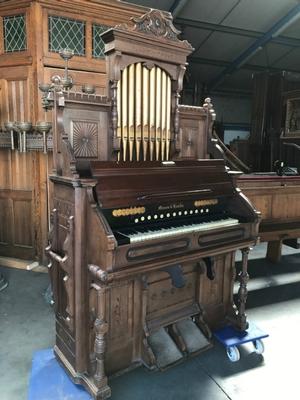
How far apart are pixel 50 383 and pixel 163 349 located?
0.84 meters

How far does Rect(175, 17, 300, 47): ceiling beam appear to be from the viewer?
7.67 metres

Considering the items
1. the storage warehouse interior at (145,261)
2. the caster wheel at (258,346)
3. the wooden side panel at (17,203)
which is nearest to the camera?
the storage warehouse interior at (145,261)

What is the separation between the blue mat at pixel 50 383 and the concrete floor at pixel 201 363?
9 centimetres

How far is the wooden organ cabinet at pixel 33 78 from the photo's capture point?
13.4ft

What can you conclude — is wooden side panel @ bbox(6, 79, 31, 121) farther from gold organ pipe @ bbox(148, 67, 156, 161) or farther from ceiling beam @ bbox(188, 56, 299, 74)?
ceiling beam @ bbox(188, 56, 299, 74)

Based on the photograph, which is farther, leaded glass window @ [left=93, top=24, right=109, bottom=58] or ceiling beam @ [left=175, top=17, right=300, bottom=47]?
ceiling beam @ [left=175, top=17, right=300, bottom=47]

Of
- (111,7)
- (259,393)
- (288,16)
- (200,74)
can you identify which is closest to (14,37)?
(111,7)

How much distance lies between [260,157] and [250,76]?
3.98 metres

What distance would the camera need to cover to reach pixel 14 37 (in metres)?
4.21

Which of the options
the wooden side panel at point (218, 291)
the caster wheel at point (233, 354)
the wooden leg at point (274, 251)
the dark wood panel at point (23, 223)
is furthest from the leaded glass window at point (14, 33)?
the wooden leg at point (274, 251)

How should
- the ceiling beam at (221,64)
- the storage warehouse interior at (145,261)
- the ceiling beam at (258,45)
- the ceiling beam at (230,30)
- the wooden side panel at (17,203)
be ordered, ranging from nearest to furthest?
the storage warehouse interior at (145,261) < the wooden side panel at (17,203) < the ceiling beam at (230,30) < the ceiling beam at (258,45) < the ceiling beam at (221,64)

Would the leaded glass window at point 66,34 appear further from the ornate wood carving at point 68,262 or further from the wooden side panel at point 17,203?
the ornate wood carving at point 68,262

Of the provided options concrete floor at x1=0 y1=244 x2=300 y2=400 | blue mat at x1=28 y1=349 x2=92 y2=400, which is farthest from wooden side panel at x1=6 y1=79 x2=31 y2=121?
blue mat at x1=28 y1=349 x2=92 y2=400

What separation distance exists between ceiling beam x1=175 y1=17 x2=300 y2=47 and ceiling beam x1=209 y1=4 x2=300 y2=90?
0.22m
